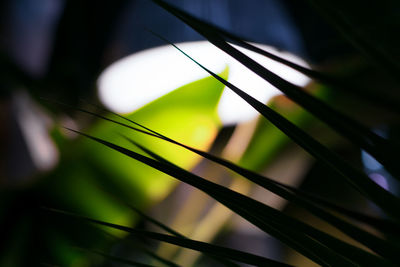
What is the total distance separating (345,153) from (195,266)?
0.92m

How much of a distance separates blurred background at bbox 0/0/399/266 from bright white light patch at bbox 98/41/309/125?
0.07 ft

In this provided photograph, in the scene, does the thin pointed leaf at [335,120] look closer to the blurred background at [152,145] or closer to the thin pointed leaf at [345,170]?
the thin pointed leaf at [345,170]

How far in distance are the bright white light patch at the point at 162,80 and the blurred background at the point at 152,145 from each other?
21 mm

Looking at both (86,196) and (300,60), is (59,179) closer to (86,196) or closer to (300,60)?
(86,196)

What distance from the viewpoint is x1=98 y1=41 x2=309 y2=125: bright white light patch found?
2.20 feet

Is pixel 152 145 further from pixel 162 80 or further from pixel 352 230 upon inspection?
pixel 352 230

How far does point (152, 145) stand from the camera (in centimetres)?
68

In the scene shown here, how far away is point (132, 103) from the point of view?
73cm

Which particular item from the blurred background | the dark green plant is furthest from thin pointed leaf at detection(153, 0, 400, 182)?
the blurred background

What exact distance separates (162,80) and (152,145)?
0.11 metres

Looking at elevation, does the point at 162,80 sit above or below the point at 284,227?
above

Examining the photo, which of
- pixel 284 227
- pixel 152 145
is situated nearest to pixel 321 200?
pixel 284 227

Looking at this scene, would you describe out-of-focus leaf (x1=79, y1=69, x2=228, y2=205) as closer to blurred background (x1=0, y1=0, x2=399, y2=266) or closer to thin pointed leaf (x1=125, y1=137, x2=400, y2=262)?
blurred background (x1=0, y1=0, x2=399, y2=266)

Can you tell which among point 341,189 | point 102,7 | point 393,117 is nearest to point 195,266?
point 393,117
